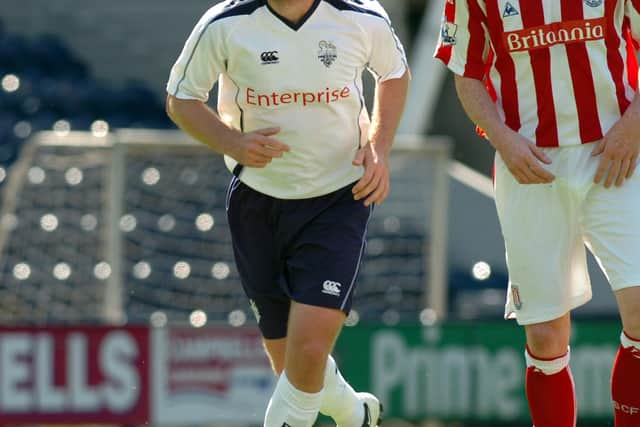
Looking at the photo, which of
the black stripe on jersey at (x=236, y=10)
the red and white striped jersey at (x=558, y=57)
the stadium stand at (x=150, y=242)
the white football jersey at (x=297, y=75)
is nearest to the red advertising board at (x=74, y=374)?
the stadium stand at (x=150, y=242)

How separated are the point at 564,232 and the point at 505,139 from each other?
312mm

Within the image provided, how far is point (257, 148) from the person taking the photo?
4.07 m

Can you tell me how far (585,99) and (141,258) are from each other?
4.39 meters

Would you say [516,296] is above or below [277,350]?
above

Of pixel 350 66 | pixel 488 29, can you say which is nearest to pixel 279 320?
pixel 350 66

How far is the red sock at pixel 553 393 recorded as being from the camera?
4.11 meters

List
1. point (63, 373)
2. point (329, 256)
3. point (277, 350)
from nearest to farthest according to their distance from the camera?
point (329, 256) → point (277, 350) → point (63, 373)

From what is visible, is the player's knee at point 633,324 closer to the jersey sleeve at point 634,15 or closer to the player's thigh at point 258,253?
the jersey sleeve at point 634,15

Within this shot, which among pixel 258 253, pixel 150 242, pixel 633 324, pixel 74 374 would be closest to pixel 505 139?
pixel 633 324

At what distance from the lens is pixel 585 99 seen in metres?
3.96

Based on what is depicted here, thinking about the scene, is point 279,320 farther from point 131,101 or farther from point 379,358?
point 131,101

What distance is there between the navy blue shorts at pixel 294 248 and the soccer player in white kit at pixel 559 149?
1.54 ft

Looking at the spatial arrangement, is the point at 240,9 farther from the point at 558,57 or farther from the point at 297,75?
the point at 558,57

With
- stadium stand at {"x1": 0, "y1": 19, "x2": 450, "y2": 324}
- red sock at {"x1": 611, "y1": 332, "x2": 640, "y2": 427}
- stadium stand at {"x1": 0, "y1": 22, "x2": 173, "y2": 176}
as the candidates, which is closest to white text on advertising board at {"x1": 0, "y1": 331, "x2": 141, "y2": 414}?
stadium stand at {"x1": 0, "y1": 19, "x2": 450, "y2": 324}
